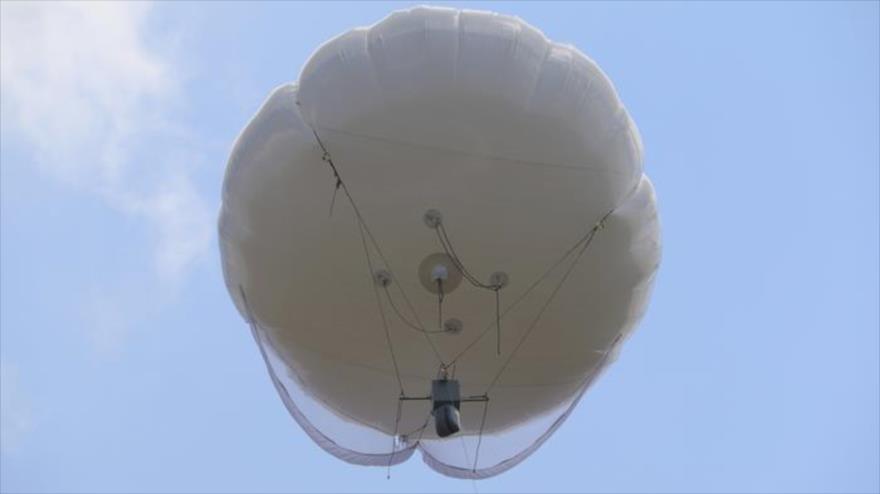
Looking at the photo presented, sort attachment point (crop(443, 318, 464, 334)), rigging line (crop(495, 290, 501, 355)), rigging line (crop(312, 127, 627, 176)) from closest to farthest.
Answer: rigging line (crop(312, 127, 627, 176))
rigging line (crop(495, 290, 501, 355))
attachment point (crop(443, 318, 464, 334))

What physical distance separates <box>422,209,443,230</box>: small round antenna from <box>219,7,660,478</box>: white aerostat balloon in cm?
2

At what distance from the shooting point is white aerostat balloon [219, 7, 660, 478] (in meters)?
9.59

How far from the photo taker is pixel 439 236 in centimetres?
1037

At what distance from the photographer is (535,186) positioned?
10.0m

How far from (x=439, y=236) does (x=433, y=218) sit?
0.22 m

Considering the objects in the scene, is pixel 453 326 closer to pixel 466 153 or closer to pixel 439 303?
pixel 439 303

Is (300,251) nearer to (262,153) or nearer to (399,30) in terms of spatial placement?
(262,153)

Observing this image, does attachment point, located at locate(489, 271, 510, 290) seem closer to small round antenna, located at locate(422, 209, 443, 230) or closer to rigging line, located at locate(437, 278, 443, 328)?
rigging line, located at locate(437, 278, 443, 328)

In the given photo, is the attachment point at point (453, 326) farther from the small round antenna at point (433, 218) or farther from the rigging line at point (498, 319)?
the small round antenna at point (433, 218)

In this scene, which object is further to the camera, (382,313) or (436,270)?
(382,313)

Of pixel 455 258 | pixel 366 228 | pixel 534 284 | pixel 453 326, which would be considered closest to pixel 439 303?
pixel 453 326

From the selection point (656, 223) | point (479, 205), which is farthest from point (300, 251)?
point (656, 223)

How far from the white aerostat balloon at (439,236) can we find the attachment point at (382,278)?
1cm

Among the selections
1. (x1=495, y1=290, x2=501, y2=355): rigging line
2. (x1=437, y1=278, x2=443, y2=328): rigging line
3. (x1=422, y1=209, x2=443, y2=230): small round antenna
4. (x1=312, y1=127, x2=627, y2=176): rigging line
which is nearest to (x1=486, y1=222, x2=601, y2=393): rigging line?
(x1=495, y1=290, x2=501, y2=355): rigging line
